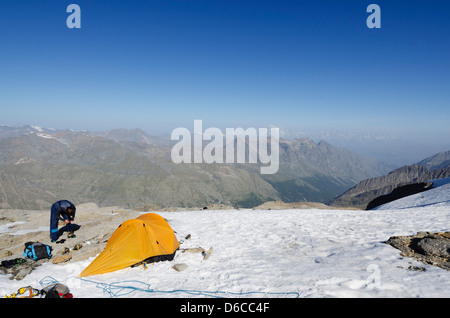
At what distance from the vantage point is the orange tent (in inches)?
414

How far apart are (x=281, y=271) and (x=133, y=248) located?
7.39 metres

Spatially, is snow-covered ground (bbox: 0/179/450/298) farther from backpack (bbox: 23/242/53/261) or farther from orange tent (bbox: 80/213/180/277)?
backpack (bbox: 23/242/53/261)

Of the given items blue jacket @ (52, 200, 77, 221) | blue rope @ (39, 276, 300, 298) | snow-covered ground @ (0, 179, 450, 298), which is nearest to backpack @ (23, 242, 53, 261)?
snow-covered ground @ (0, 179, 450, 298)

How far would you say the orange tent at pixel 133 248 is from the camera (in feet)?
34.5

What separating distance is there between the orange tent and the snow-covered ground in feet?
1.57

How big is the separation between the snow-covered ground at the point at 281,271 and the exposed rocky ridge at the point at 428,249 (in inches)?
19.5

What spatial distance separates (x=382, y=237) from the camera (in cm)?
1298

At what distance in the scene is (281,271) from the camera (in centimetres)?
911

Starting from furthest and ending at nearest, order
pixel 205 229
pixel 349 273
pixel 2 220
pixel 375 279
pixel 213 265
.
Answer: pixel 2 220 < pixel 205 229 < pixel 213 265 < pixel 349 273 < pixel 375 279

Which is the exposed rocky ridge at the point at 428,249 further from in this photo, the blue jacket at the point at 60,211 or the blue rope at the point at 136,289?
the blue jacket at the point at 60,211

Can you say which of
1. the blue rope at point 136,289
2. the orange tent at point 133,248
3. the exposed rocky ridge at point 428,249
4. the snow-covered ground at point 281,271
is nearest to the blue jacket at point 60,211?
the snow-covered ground at point 281,271
